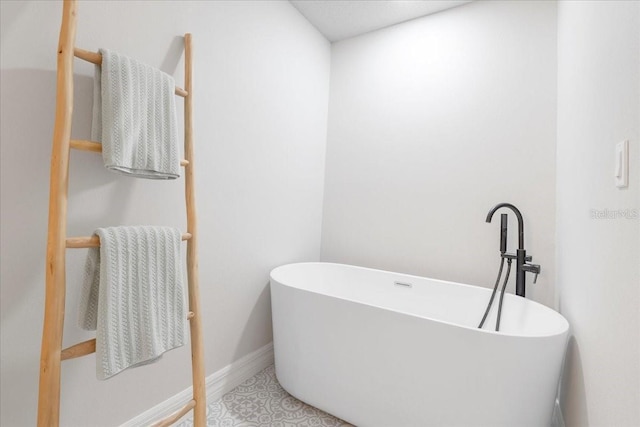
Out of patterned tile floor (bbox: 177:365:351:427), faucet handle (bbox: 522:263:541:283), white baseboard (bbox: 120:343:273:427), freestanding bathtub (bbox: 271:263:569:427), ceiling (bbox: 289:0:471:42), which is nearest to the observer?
freestanding bathtub (bbox: 271:263:569:427)

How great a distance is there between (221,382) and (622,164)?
1.90 meters

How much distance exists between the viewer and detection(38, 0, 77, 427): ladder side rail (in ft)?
2.79

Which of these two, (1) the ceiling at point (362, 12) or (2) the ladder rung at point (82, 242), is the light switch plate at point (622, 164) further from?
(1) the ceiling at point (362, 12)

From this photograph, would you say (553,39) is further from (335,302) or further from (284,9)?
(335,302)

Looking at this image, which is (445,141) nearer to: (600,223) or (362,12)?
(362,12)

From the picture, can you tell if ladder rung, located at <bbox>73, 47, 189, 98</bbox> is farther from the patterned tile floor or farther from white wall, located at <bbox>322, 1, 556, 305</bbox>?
white wall, located at <bbox>322, 1, 556, 305</bbox>

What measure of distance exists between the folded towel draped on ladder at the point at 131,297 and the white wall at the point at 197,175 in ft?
0.74

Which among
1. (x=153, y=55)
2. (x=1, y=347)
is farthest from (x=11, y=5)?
(x=1, y=347)

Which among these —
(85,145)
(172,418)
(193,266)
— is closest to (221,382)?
(172,418)

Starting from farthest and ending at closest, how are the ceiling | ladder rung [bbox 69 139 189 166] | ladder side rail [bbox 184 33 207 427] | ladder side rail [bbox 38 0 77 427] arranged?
the ceiling < ladder side rail [bbox 184 33 207 427] < ladder rung [bbox 69 139 189 166] < ladder side rail [bbox 38 0 77 427]

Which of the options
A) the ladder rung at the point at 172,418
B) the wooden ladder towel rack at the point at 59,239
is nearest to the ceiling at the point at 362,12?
the wooden ladder towel rack at the point at 59,239

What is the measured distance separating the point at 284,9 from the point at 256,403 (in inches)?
97.5

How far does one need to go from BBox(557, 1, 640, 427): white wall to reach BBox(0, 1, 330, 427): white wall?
158 centimetres

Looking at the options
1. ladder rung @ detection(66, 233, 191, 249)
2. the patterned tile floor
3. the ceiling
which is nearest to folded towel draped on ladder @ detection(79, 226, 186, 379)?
ladder rung @ detection(66, 233, 191, 249)
